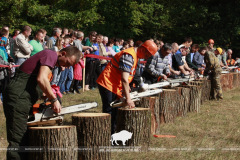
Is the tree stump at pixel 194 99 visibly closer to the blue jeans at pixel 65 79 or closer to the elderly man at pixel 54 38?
the blue jeans at pixel 65 79

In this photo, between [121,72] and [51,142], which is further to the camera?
[121,72]

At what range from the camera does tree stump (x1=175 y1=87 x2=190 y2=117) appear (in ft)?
26.0

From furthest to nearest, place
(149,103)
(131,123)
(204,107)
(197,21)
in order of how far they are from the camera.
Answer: (197,21) < (204,107) < (149,103) < (131,123)

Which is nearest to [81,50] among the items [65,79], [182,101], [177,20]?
[65,79]

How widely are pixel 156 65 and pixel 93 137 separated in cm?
382

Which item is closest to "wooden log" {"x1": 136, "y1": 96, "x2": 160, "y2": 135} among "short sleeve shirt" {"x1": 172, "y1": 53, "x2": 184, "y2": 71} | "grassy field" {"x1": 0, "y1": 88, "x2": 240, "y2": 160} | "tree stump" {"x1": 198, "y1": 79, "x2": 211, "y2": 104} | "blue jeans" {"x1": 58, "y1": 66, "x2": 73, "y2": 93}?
"grassy field" {"x1": 0, "y1": 88, "x2": 240, "y2": 160}

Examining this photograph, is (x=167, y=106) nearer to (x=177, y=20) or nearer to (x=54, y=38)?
(x=54, y=38)

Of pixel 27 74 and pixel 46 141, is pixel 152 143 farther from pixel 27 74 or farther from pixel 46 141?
pixel 27 74

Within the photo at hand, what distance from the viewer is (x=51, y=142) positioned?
368cm

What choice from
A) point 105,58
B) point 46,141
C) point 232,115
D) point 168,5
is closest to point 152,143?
point 46,141

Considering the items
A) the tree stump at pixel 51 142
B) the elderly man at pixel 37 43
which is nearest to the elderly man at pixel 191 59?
the elderly man at pixel 37 43

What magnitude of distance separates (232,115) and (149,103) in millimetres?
3361

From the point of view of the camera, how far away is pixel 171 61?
984cm

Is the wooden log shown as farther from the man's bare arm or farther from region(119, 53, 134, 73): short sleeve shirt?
the man's bare arm
